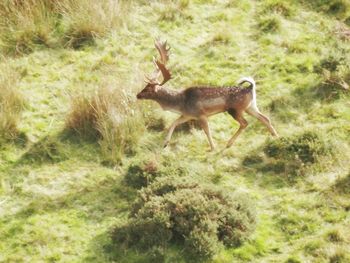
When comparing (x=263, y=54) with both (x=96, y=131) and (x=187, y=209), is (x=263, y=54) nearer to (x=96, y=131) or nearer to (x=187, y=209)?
(x=96, y=131)

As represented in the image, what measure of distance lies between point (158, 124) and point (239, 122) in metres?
1.36

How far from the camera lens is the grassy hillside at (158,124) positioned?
27.1 feet

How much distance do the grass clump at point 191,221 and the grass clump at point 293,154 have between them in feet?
4.08

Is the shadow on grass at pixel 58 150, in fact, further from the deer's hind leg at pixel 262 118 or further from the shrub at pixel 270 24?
the shrub at pixel 270 24

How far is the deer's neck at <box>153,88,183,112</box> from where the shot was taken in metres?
9.56

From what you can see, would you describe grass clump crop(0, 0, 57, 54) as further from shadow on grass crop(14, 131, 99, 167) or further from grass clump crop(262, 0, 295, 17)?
grass clump crop(262, 0, 295, 17)

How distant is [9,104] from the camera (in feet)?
33.4

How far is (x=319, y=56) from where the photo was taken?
1206 cm

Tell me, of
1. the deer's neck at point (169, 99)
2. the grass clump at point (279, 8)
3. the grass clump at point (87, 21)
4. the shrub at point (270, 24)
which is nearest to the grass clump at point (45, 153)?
the deer's neck at point (169, 99)

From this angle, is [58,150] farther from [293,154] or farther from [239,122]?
[293,154]

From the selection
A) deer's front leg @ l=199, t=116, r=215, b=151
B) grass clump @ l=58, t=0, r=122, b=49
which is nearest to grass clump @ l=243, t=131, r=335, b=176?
deer's front leg @ l=199, t=116, r=215, b=151

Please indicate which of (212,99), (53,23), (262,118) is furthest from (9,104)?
(262,118)

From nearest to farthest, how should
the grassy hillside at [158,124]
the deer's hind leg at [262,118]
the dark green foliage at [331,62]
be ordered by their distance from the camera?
the grassy hillside at [158,124] → the deer's hind leg at [262,118] → the dark green foliage at [331,62]

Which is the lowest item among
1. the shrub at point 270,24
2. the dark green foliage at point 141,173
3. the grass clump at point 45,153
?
the grass clump at point 45,153
